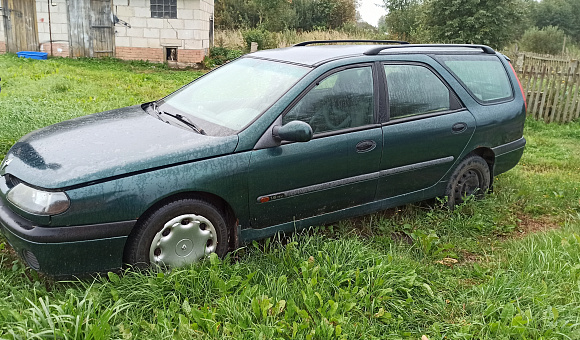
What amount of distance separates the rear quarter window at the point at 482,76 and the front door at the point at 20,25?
53.1 ft

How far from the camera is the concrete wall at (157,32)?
54.5ft

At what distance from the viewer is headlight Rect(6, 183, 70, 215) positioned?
9.21 feet

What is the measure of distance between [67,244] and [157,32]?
602 inches

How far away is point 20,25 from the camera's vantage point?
54.7 ft

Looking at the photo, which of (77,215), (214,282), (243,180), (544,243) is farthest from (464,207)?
(77,215)

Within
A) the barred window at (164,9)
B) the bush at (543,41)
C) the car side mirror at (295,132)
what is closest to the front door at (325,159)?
the car side mirror at (295,132)

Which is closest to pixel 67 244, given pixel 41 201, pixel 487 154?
pixel 41 201

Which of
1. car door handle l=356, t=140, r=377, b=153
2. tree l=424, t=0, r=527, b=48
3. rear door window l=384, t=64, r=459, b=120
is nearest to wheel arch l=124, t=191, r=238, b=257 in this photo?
car door handle l=356, t=140, r=377, b=153

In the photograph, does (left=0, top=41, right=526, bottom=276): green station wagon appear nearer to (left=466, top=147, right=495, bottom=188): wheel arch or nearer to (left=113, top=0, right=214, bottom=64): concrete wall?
(left=466, top=147, right=495, bottom=188): wheel arch

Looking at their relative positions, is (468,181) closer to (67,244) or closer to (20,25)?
(67,244)

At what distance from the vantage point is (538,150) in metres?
7.84

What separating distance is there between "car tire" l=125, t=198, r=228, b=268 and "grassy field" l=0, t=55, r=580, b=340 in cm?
13

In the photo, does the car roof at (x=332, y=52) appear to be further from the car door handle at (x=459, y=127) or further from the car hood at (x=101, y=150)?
A: the car hood at (x=101, y=150)

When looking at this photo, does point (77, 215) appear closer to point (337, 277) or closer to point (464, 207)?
point (337, 277)
